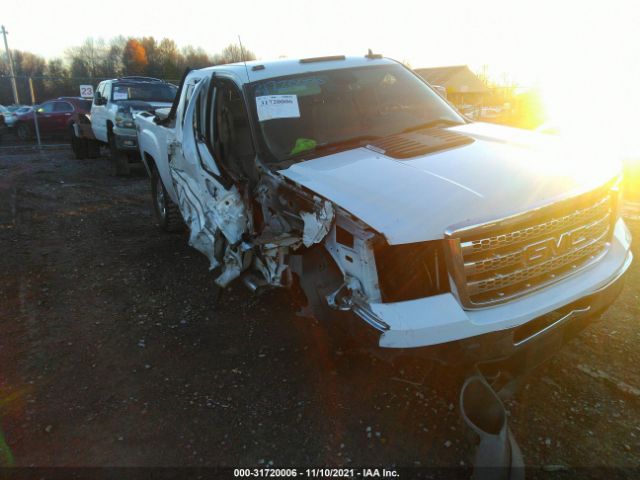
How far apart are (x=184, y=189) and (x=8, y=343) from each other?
1914 millimetres

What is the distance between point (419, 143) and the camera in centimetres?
323

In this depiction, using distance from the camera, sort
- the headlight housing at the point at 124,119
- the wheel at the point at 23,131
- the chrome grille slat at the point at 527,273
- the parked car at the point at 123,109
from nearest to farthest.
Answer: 1. the chrome grille slat at the point at 527,273
2. the headlight housing at the point at 124,119
3. the parked car at the point at 123,109
4. the wheel at the point at 23,131

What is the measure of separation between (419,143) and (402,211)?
3.37 ft

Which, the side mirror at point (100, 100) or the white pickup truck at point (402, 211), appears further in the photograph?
the side mirror at point (100, 100)

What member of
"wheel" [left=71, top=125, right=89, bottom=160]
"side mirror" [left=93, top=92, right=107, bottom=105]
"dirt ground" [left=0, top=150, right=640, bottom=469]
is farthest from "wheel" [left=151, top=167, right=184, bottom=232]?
"wheel" [left=71, top=125, right=89, bottom=160]

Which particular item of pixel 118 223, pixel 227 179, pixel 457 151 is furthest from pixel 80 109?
pixel 457 151

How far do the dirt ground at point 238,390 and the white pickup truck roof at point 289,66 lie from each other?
6.00 ft

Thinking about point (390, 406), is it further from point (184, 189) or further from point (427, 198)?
point (184, 189)

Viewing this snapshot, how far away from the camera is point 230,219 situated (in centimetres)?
368

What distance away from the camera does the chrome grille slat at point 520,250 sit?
92.9 inches

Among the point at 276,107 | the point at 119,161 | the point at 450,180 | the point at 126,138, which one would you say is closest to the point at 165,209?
the point at 276,107

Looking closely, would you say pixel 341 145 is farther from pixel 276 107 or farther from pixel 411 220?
pixel 411 220

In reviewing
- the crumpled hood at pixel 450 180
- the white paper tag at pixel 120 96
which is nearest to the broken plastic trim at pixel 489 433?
the crumpled hood at pixel 450 180

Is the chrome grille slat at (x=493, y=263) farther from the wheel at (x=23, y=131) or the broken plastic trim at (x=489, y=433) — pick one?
the wheel at (x=23, y=131)
